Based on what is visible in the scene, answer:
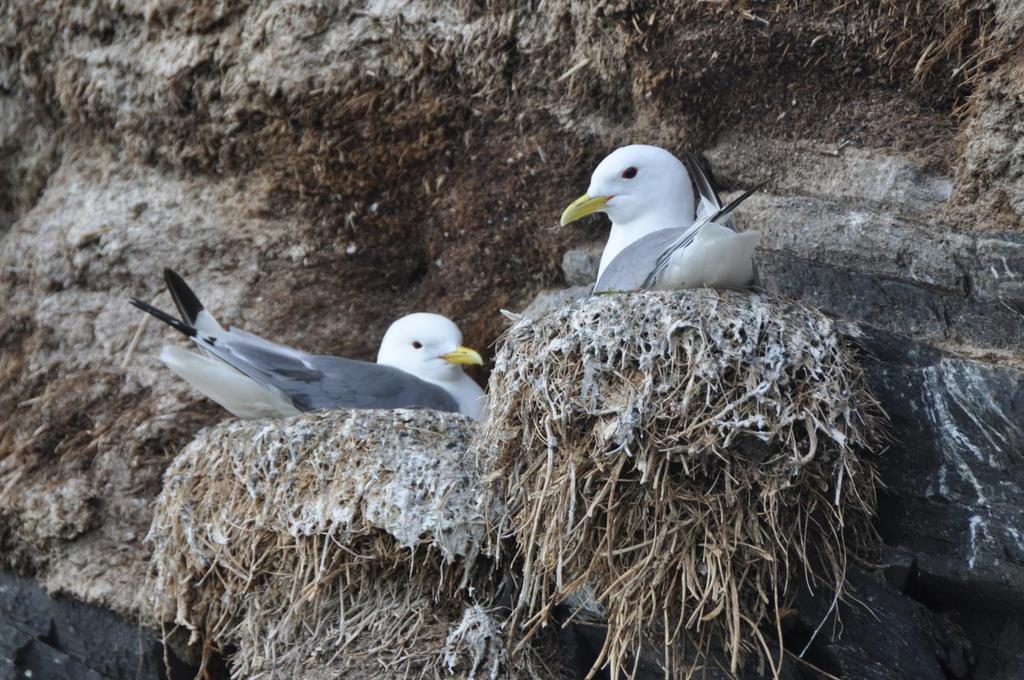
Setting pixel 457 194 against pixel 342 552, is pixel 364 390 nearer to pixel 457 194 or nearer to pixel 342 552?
pixel 342 552

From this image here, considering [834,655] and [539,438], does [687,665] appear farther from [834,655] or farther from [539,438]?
[539,438]

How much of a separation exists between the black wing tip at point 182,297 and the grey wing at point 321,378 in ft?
0.60

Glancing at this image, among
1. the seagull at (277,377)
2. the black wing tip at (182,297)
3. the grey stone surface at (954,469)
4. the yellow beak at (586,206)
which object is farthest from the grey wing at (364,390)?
the grey stone surface at (954,469)

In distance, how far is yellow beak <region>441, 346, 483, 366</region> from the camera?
4445 millimetres

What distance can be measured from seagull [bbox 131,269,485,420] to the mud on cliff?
57 centimetres

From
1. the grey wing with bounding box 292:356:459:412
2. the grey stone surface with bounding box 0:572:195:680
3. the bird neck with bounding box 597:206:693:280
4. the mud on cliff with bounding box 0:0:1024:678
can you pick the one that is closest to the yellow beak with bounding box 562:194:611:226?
the bird neck with bounding box 597:206:693:280

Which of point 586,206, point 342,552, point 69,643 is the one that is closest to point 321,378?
point 342,552

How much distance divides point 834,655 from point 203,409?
105 inches

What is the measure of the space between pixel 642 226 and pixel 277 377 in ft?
4.48

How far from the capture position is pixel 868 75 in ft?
13.4

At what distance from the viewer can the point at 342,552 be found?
3.64 m

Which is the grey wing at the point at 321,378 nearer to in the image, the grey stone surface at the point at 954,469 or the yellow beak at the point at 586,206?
the yellow beak at the point at 586,206

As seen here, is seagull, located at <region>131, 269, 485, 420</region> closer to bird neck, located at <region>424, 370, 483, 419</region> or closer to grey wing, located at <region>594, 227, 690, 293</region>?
bird neck, located at <region>424, 370, 483, 419</region>

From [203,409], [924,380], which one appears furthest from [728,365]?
[203,409]
